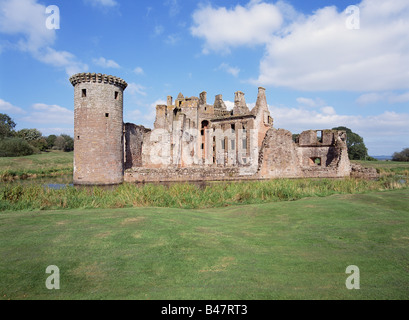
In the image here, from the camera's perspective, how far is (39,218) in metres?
7.95

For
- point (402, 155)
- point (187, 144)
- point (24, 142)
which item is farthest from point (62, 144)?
point (402, 155)

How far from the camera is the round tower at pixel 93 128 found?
22.0 m

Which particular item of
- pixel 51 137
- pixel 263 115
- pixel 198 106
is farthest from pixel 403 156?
pixel 51 137

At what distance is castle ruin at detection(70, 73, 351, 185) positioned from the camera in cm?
2209

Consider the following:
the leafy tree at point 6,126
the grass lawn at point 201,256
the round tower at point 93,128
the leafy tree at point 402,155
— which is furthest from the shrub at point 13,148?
the leafy tree at point 402,155

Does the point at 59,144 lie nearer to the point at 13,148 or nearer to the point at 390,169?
the point at 13,148

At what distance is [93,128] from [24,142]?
1785 inches

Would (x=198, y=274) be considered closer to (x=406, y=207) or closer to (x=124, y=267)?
(x=124, y=267)

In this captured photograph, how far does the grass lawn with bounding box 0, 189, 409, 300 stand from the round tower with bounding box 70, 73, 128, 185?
46.8 feet

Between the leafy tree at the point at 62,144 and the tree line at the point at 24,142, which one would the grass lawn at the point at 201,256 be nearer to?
the tree line at the point at 24,142

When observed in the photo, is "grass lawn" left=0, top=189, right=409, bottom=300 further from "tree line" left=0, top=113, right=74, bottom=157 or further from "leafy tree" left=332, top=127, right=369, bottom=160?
"leafy tree" left=332, top=127, right=369, bottom=160

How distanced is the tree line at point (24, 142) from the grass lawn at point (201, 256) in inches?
2226

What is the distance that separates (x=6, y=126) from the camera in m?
73.4

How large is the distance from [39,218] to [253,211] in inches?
275
